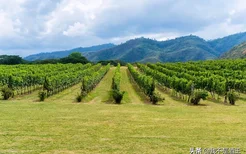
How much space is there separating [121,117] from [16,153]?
35.8ft

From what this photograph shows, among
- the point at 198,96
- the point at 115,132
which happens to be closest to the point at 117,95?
the point at 198,96

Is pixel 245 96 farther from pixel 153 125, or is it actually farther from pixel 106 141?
pixel 106 141

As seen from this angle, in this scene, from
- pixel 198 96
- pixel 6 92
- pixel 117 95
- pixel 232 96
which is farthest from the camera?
pixel 6 92

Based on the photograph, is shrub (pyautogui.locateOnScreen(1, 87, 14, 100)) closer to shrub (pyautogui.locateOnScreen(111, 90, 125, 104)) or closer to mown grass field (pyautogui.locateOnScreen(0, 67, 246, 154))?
mown grass field (pyautogui.locateOnScreen(0, 67, 246, 154))

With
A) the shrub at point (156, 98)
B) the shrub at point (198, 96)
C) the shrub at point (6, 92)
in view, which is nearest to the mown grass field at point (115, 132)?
the shrub at point (198, 96)

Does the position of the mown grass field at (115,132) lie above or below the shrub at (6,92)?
below

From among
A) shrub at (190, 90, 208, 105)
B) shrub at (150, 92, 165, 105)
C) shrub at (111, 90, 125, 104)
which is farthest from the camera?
shrub at (150, 92, 165, 105)

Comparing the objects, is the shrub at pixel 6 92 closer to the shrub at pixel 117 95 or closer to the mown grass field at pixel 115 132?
the mown grass field at pixel 115 132

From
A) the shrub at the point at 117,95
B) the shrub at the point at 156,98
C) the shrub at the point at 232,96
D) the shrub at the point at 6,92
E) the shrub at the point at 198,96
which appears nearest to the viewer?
the shrub at the point at 198,96

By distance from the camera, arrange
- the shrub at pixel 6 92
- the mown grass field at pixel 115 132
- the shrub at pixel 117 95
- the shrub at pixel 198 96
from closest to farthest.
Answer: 1. the mown grass field at pixel 115 132
2. the shrub at pixel 198 96
3. the shrub at pixel 117 95
4. the shrub at pixel 6 92

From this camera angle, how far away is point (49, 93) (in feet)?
141

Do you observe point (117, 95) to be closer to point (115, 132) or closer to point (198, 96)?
point (198, 96)

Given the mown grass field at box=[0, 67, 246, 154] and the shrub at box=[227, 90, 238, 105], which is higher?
the shrub at box=[227, 90, 238, 105]

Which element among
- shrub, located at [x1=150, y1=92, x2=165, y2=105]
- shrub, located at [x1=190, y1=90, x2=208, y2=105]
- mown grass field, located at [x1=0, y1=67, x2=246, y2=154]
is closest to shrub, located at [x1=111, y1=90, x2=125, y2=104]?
shrub, located at [x1=150, y1=92, x2=165, y2=105]
